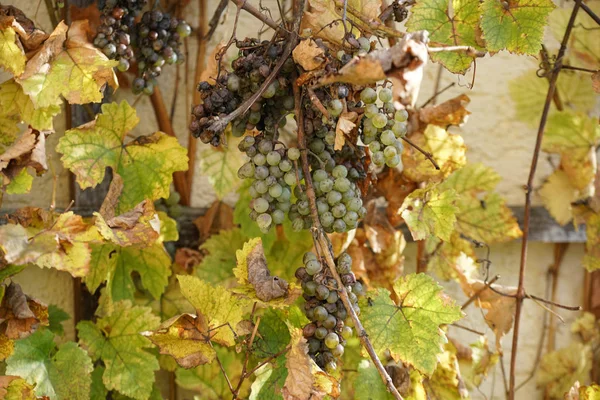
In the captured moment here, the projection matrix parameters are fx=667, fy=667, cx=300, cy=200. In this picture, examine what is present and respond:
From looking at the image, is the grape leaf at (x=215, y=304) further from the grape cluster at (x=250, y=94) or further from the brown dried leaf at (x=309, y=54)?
the brown dried leaf at (x=309, y=54)

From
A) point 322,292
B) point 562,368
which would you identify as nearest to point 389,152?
point 322,292

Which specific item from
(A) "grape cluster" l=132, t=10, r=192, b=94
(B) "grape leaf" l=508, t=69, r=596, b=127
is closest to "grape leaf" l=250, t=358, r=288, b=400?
(A) "grape cluster" l=132, t=10, r=192, b=94

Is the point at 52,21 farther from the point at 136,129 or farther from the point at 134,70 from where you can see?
the point at 136,129

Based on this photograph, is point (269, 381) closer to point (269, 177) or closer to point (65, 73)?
point (269, 177)

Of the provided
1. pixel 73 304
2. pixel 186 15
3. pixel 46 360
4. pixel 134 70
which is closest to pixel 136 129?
pixel 134 70

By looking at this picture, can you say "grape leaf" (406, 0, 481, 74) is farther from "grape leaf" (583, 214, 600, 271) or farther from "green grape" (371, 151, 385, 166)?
"grape leaf" (583, 214, 600, 271)

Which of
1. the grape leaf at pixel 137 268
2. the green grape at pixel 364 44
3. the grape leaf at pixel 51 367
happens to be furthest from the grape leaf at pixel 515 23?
the grape leaf at pixel 51 367
